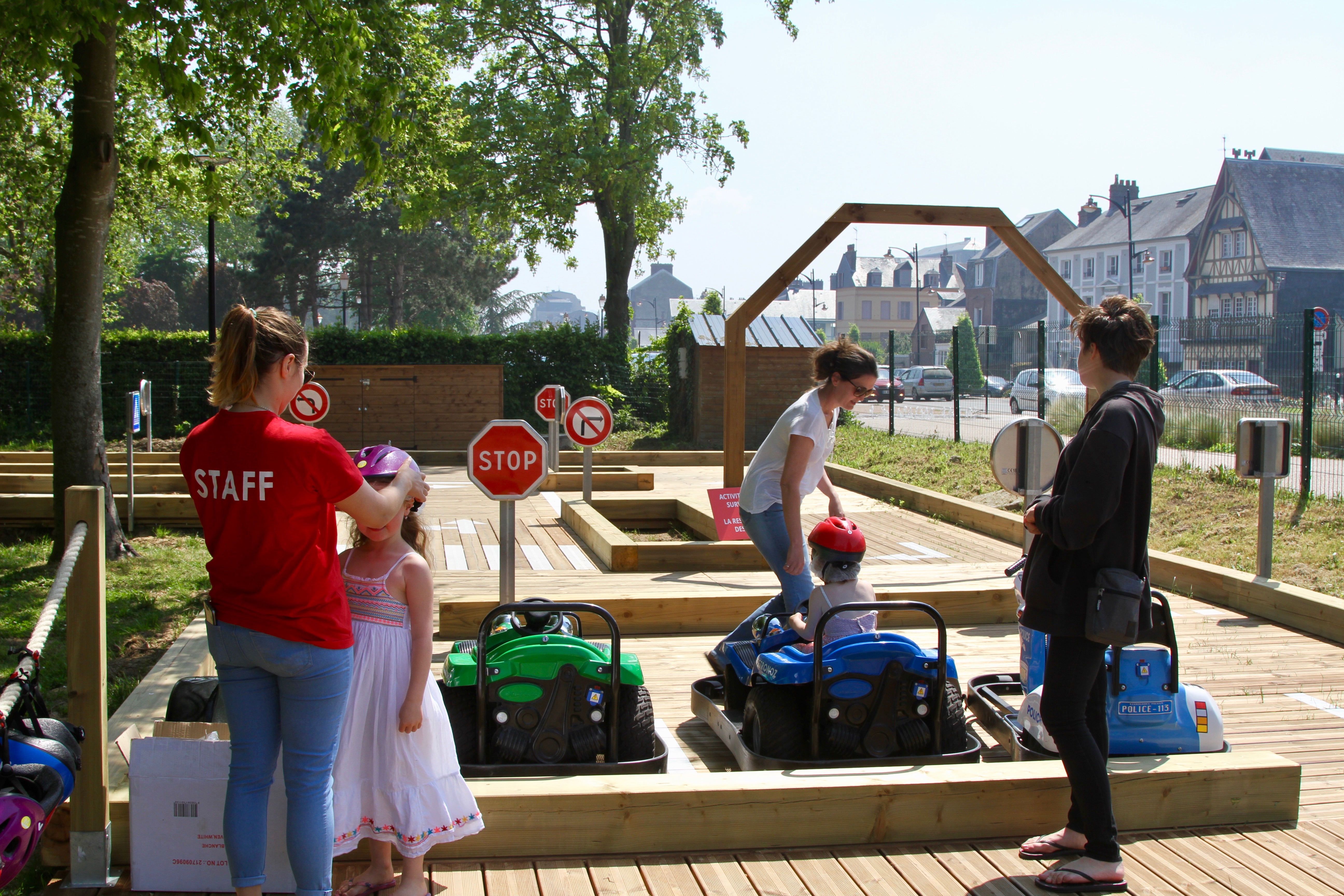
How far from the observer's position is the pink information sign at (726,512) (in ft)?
26.0

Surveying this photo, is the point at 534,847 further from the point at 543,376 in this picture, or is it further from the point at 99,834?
the point at 543,376

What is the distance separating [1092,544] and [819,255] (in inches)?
299

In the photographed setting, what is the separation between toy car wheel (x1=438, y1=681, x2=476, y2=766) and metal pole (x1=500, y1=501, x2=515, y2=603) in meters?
1.17

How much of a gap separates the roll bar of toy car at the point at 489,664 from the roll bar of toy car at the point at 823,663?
0.70 meters

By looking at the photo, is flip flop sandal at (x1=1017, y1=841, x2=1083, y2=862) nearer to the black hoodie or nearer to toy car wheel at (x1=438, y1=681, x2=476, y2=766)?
the black hoodie

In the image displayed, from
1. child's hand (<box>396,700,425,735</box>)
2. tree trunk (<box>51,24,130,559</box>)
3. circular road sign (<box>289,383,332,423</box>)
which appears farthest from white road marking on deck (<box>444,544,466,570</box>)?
child's hand (<box>396,700,425,735</box>)

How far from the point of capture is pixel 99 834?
10.7ft

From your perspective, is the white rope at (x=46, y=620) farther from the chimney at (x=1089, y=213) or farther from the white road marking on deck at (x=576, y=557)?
the chimney at (x=1089, y=213)

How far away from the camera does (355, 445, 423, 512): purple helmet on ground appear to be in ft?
10.2

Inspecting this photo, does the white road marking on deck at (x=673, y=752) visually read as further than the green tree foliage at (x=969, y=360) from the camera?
No

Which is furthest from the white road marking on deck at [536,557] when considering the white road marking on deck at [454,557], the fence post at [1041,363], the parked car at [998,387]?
the parked car at [998,387]

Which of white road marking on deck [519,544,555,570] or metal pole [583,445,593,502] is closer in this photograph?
white road marking on deck [519,544,555,570]

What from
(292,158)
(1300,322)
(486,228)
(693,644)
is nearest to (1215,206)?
(486,228)

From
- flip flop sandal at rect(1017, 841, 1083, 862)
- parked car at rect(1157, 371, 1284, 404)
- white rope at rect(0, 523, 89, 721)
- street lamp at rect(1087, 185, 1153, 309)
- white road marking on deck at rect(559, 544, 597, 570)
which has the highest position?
street lamp at rect(1087, 185, 1153, 309)
